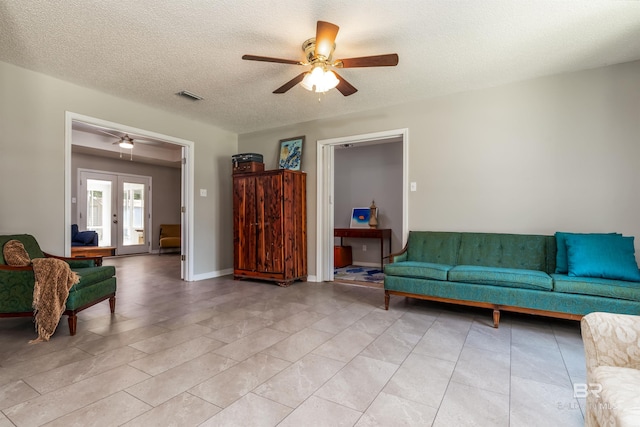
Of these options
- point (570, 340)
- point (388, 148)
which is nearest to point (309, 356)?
point (570, 340)

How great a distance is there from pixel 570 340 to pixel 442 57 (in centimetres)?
265

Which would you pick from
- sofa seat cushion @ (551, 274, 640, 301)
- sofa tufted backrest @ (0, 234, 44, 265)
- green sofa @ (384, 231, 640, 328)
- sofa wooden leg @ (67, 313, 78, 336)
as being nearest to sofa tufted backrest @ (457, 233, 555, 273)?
green sofa @ (384, 231, 640, 328)

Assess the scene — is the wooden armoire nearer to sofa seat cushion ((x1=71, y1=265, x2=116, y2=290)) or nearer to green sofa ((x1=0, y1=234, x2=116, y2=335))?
sofa seat cushion ((x1=71, y1=265, x2=116, y2=290))

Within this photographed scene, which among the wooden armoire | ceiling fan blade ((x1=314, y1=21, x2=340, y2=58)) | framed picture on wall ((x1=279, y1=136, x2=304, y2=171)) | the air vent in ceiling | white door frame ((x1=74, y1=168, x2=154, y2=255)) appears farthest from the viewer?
white door frame ((x1=74, y1=168, x2=154, y2=255))

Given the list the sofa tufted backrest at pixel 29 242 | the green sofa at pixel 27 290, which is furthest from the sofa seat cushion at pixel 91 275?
the sofa tufted backrest at pixel 29 242

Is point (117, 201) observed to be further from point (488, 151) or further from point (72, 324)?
point (488, 151)

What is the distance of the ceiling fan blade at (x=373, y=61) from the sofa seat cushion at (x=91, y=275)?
2821 mm

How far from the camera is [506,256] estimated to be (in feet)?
10.6

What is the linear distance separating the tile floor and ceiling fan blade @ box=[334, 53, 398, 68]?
216cm

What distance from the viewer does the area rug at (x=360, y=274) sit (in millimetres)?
4896

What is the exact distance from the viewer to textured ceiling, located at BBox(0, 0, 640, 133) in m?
2.20

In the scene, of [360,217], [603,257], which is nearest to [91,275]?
[603,257]

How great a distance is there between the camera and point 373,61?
7.93ft

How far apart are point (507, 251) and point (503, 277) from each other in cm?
59
